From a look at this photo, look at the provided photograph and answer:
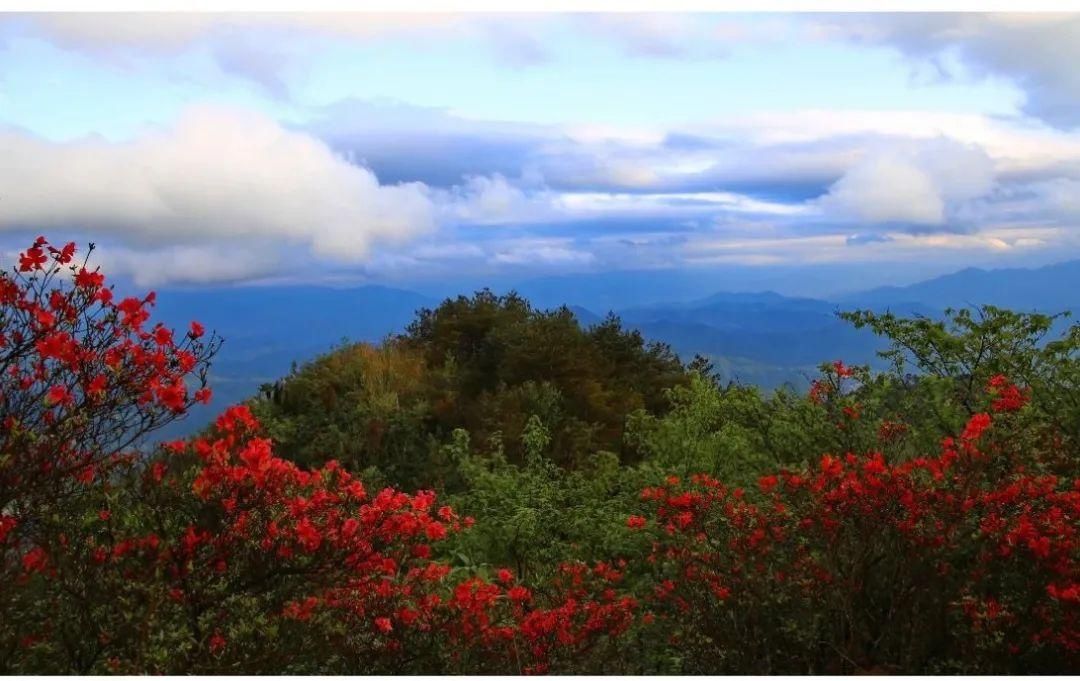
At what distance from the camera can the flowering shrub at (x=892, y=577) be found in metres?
4.31

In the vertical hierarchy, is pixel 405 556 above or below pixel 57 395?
below

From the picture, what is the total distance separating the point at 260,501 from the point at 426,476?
9819 mm

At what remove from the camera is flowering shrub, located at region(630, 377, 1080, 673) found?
4312 millimetres

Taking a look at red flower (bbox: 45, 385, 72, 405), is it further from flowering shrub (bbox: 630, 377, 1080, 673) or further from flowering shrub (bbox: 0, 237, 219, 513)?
flowering shrub (bbox: 630, 377, 1080, 673)

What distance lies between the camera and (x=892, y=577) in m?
4.48

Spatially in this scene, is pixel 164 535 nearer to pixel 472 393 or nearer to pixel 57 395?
pixel 57 395

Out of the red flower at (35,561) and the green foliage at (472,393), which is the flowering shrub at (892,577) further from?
the green foliage at (472,393)

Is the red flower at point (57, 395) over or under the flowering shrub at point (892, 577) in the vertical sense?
over

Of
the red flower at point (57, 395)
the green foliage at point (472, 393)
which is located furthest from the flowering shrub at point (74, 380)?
the green foliage at point (472, 393)

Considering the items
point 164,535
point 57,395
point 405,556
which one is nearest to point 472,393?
point 405,556

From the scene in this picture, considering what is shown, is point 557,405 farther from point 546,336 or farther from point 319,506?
point 319,506

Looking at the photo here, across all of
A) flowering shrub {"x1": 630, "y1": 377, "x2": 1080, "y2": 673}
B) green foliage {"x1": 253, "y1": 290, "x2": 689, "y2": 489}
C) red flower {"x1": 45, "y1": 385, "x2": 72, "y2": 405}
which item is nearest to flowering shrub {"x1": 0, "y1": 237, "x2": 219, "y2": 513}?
red flower {"x1": 45, "y1": 385, "x2": 72, "y2": 405}

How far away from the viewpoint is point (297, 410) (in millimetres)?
17828

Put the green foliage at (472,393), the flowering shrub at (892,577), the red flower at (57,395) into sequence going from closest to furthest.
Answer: the red flower at (57,395) → the flowering shrub at (892,577) → the green foliage at (472,393)
